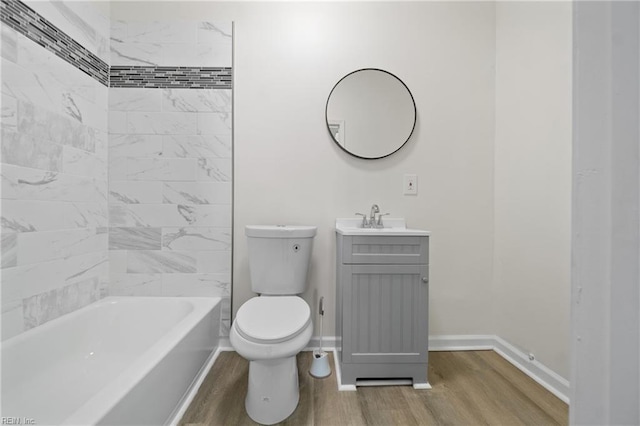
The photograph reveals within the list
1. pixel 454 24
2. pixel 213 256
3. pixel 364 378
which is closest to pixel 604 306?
pixel 364 378

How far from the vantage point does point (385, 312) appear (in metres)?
1.53

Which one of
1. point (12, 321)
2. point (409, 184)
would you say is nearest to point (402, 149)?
point (409, 184)

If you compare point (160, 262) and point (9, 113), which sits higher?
point (9, 113)

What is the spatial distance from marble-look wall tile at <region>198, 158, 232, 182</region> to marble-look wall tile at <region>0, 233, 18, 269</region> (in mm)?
903

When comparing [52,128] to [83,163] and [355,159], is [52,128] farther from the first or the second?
[355,159]

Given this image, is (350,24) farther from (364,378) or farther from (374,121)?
(364,378)

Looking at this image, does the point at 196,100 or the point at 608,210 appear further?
the point at 196,100

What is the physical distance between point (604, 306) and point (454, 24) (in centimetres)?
222

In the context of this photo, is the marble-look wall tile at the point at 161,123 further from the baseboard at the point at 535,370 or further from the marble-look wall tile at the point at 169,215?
the baseboard at the point at 535,370

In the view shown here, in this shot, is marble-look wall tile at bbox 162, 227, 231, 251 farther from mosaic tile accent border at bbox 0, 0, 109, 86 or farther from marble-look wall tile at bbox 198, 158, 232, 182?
mosaic tile accent border at bbox 0, 0, 109, 86

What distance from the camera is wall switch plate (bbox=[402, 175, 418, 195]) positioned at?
1.95m

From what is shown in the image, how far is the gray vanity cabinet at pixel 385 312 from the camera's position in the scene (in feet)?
5.00

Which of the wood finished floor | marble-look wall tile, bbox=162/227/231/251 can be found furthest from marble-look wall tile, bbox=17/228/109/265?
the wood finished floor

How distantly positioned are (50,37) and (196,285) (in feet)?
4.94
